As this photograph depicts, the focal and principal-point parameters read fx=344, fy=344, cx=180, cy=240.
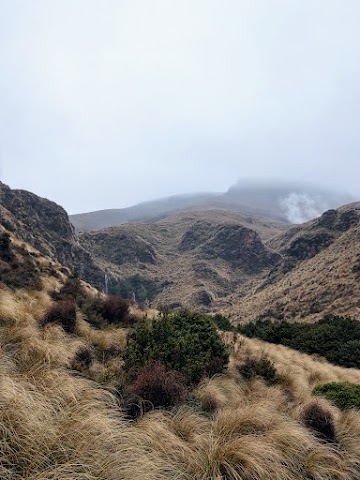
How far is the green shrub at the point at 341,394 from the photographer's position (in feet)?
27.3

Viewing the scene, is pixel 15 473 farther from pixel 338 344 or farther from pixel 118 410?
pixel 338 344

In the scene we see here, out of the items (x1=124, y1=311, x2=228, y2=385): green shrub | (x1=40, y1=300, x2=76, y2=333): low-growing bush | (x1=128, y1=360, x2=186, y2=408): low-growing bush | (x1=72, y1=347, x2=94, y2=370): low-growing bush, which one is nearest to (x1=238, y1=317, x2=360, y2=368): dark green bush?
(x1=124, y1=311, x2=228, y2=385): green shrub

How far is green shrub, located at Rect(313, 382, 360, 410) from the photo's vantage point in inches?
328

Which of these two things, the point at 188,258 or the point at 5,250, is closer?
the point at 5,250

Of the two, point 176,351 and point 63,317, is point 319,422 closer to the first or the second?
point 176,351

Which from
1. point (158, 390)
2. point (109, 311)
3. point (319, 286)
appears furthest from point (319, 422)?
point (319, 286)

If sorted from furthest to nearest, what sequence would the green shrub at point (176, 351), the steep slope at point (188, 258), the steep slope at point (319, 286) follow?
1. the steep slope at point (188, 258)
2. the steep slope at point (319, 286)
3. the green shrub at point (176, 351)

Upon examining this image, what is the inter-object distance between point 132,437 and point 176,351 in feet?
13.6

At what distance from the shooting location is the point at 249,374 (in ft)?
32.8

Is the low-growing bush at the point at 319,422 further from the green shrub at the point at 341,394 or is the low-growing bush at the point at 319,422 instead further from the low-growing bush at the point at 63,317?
the low-growing bush at the point at 63,317

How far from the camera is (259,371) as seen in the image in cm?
1021

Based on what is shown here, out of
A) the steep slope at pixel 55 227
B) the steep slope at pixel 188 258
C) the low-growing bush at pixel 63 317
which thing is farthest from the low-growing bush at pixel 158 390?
the steep slope at pixel 188 258

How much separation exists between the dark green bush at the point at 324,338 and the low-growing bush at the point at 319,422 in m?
13.1

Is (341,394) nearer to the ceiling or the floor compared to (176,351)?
nearer to the floor
